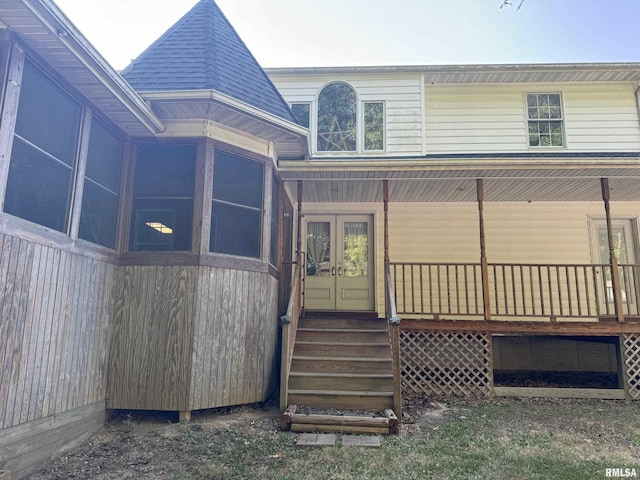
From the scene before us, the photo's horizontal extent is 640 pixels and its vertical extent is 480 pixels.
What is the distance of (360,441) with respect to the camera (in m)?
4.61

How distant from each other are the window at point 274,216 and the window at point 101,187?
2133 mm

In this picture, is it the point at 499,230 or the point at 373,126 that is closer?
the point at 499,230

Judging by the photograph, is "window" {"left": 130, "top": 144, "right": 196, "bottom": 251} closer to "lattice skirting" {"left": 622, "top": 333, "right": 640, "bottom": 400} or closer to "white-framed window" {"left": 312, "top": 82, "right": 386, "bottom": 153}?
"white-framed window" {"left": 312, "top": 82, "right": 386, "bottom": 153}

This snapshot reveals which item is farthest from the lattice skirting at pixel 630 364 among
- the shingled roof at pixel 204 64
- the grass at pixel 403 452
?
the shingled roof at pixel 204 64

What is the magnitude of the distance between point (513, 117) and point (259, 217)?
6.42m

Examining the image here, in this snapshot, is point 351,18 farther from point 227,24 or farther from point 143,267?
point 143,267

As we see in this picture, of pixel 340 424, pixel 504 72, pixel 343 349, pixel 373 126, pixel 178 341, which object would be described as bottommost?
pixel 340 424

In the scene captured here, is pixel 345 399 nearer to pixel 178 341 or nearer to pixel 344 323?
pixel 344 323

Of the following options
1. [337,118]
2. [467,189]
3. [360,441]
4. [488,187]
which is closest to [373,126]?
[337,118]

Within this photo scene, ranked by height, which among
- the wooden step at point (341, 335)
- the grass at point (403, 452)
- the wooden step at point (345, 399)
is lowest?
the grass at point (403, 452)

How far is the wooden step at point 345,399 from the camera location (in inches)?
215

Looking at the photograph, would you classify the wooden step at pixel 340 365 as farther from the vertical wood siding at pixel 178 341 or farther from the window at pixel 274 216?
the window at pixel 274 216

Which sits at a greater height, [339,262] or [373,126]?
[373,126]

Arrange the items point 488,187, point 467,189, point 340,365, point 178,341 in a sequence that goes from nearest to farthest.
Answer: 1. point 178,341
2. point 340,365
3. point 488,187
4. point 467,189
